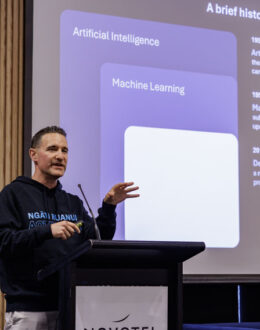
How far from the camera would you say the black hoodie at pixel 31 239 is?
2.16m

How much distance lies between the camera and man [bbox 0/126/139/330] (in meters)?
2.16

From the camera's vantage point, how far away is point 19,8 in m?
3.30

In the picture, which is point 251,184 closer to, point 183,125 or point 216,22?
point 183,125

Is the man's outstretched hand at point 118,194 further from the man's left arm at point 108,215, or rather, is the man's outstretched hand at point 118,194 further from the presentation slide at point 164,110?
the presentation slide at point 164,110

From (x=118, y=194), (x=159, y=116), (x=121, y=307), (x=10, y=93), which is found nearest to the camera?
(x=121, y=307)

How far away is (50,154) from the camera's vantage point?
2457mm

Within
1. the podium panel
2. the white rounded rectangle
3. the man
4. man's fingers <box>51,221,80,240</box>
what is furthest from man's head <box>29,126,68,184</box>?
the white rounded rectangle

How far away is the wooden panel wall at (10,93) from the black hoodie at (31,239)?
2.54 feet

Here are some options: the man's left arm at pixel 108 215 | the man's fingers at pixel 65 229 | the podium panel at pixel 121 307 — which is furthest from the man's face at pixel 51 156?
the podium panel at pixel 121 307

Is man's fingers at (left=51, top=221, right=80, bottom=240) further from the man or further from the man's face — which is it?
the man's face

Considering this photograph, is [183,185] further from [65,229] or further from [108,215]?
[65,229]

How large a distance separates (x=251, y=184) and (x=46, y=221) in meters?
1.55

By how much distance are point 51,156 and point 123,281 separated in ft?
2.18

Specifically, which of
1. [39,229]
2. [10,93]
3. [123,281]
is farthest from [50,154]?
Answer: [10,93]
